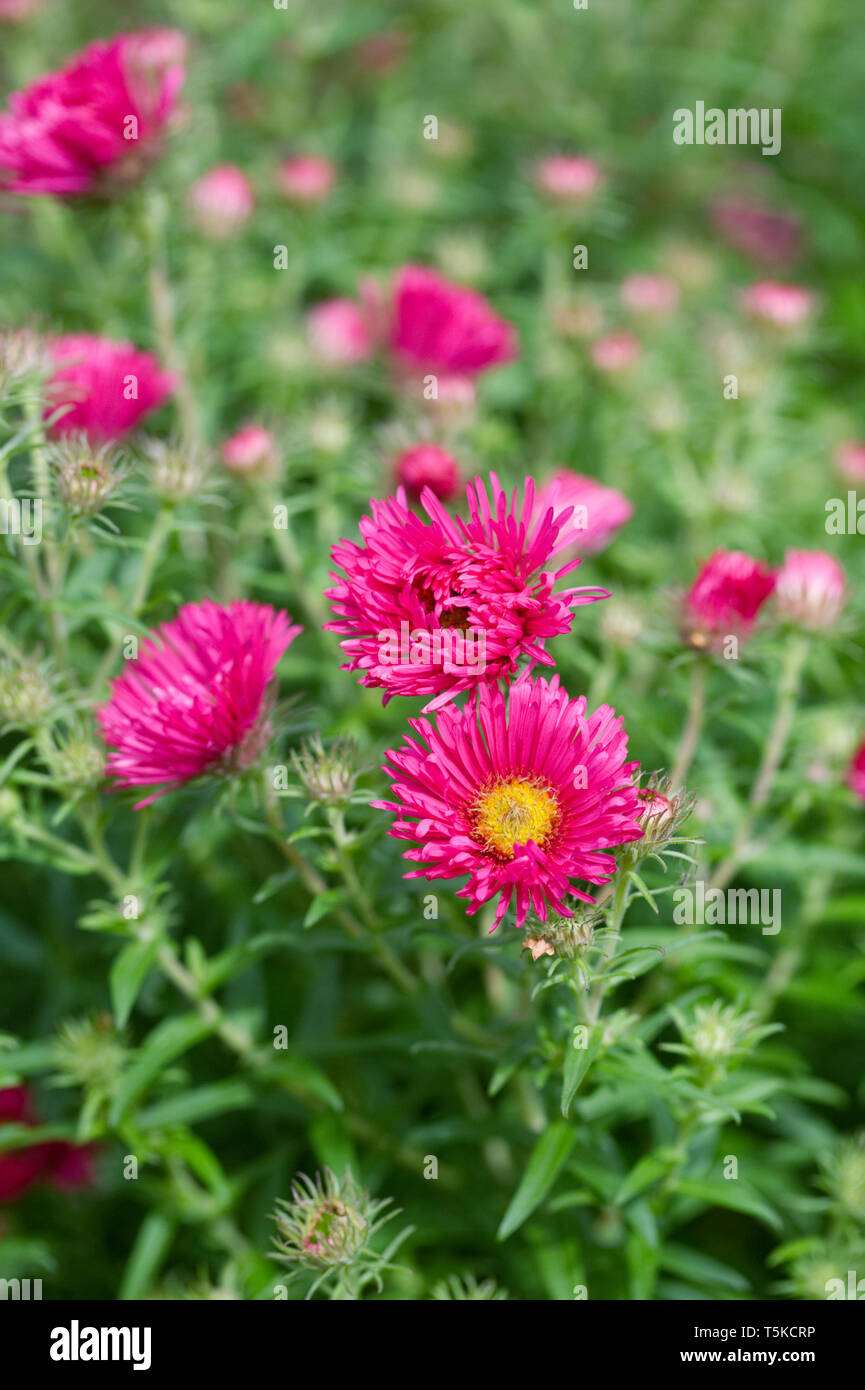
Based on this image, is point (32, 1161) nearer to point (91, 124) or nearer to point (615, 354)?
point (91, 124)

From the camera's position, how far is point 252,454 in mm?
2047

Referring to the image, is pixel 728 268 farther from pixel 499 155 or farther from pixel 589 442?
pixel 589 442

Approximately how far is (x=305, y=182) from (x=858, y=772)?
1.73m

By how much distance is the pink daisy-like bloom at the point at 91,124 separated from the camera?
196 cm

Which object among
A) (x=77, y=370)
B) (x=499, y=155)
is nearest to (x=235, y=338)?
(x=77, y=370)

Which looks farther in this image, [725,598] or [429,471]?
[429,471]

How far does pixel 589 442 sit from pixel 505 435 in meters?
0.29

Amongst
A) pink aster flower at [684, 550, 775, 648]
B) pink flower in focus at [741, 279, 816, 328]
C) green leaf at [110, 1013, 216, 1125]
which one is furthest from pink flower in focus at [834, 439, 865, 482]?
green leaf at [110, 1013, 216, 1125]

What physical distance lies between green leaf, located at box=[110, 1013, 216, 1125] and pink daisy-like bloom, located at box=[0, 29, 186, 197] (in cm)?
135

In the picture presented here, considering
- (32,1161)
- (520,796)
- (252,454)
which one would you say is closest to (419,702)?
(252,454)

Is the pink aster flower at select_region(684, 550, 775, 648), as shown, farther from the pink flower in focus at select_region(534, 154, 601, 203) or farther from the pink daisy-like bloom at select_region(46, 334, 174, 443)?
the pink flower in focus at select_region(534, 154, 601, 203)

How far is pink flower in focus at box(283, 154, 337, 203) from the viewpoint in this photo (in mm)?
2697

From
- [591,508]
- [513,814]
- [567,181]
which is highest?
[567,181]

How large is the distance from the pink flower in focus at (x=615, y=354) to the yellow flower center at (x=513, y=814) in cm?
138
